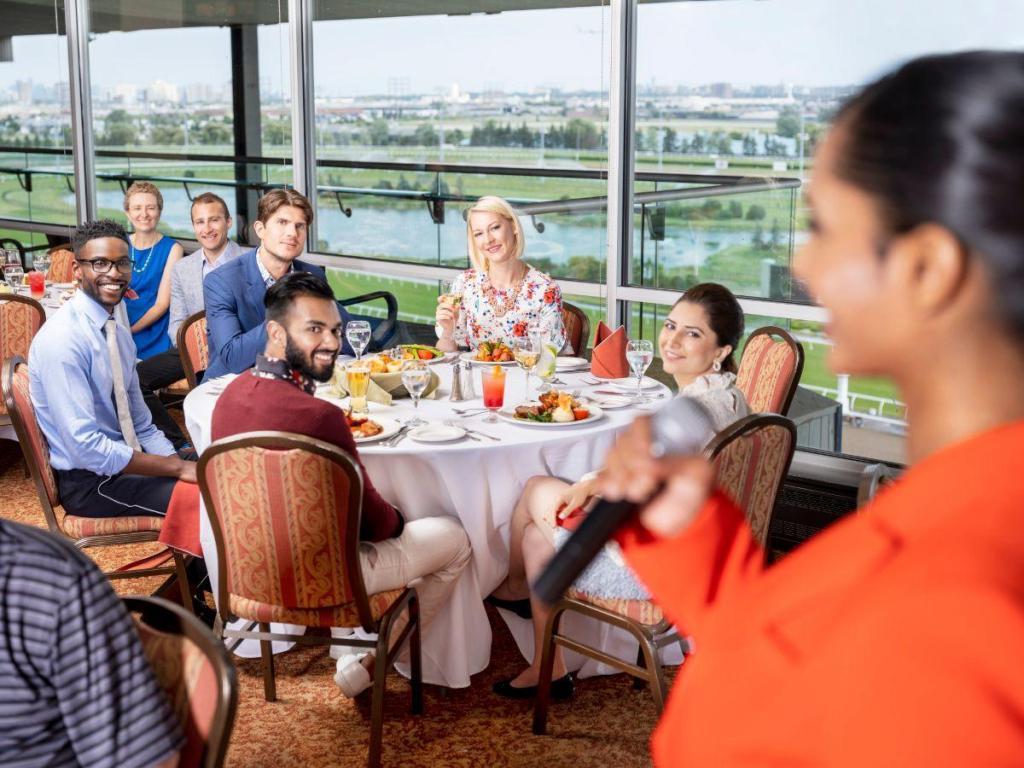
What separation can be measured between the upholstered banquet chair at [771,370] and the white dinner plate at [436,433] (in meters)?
1.03

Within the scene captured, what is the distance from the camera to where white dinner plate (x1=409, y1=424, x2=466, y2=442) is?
2912mm

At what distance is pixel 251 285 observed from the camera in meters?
4.07

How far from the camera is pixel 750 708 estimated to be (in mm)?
585

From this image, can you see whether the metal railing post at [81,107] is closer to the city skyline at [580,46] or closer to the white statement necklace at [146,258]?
the city skyline at [580,46]

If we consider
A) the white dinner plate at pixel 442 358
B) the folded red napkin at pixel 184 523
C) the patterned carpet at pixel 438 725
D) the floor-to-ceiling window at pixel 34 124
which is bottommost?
the patterned carpet at pixel 438 725

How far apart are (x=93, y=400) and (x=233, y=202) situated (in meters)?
4.50

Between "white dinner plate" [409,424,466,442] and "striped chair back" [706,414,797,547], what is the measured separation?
2.50ft

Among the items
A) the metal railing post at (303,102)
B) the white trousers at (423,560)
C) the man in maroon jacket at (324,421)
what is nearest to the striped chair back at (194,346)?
the man in maroon jacket at (324,421)

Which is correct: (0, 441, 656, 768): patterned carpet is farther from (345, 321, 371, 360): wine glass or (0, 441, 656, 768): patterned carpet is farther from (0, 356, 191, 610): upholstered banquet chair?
(345, 321, 371, 360): wine glass

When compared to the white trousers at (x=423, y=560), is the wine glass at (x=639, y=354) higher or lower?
higher

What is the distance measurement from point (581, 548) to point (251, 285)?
138 inches

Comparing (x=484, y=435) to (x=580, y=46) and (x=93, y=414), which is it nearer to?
(x=93, y=414)

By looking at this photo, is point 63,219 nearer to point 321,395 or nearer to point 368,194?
point 368,194

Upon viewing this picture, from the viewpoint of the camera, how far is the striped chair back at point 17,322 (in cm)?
461
